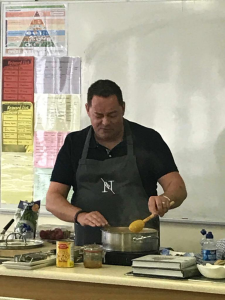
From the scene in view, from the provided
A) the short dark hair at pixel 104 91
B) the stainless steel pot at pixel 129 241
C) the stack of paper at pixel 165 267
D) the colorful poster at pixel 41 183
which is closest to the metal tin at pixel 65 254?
the stainless steel pot at pixel 129 241

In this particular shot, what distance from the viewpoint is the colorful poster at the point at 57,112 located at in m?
3.73

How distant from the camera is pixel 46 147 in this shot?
3.77m

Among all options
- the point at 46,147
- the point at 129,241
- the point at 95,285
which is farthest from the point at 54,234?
the point at 46,147

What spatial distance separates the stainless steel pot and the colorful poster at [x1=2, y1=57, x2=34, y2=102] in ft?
5.61

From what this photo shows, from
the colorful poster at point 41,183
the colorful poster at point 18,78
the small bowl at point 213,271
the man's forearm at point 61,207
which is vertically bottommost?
the small bowl at point 213,271

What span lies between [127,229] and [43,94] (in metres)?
1.57

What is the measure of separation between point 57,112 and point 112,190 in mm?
934

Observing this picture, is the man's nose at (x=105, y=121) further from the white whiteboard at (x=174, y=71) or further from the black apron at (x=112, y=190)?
the white whiteboard at (x=174, y=71)

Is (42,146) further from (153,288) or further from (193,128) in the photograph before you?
(153,288)

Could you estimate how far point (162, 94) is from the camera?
356cm

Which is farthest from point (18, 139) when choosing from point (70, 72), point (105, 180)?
point (105, 180)

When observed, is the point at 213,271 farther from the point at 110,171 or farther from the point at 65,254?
the point at 110,171

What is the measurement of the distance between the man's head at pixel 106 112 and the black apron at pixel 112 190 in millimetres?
133

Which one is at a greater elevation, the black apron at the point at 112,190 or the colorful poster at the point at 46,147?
the colorful poster at the point at 46,147
